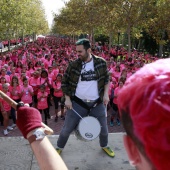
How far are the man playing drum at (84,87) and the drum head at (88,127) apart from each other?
0.40ft

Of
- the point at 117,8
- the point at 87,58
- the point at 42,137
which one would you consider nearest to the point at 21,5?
the point at 117,8

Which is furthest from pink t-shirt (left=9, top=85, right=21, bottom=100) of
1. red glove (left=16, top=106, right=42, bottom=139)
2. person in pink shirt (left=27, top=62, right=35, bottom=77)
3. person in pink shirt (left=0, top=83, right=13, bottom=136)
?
red glove (left=16, top=106, right=42, bottom=139)

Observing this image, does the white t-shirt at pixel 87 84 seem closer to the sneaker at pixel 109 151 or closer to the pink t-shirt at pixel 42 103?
the sneaker at pixel 109 151

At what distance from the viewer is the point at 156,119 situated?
64cm

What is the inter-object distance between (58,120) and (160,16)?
10584 millimetres

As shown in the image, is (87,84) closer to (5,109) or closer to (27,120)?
(27,120)

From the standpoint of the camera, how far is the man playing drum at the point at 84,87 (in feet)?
12.3

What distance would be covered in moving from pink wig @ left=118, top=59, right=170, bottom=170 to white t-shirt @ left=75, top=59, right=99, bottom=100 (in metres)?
3.03

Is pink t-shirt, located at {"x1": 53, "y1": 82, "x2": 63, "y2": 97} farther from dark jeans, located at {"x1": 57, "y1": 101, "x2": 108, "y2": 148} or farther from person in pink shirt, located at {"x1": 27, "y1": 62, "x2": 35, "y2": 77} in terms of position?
dark jeans, located at {"x1": 57, "y1": 101, "x2": 108, "y2": 148}

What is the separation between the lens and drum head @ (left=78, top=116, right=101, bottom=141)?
12.2ft

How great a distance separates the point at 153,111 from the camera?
65 centimetres

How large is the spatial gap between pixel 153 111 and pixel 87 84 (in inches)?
123

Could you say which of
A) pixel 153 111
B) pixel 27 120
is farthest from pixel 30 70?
pixel 153 111

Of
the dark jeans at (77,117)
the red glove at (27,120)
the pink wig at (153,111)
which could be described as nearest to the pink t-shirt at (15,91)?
the dark jeans at (77,117)
